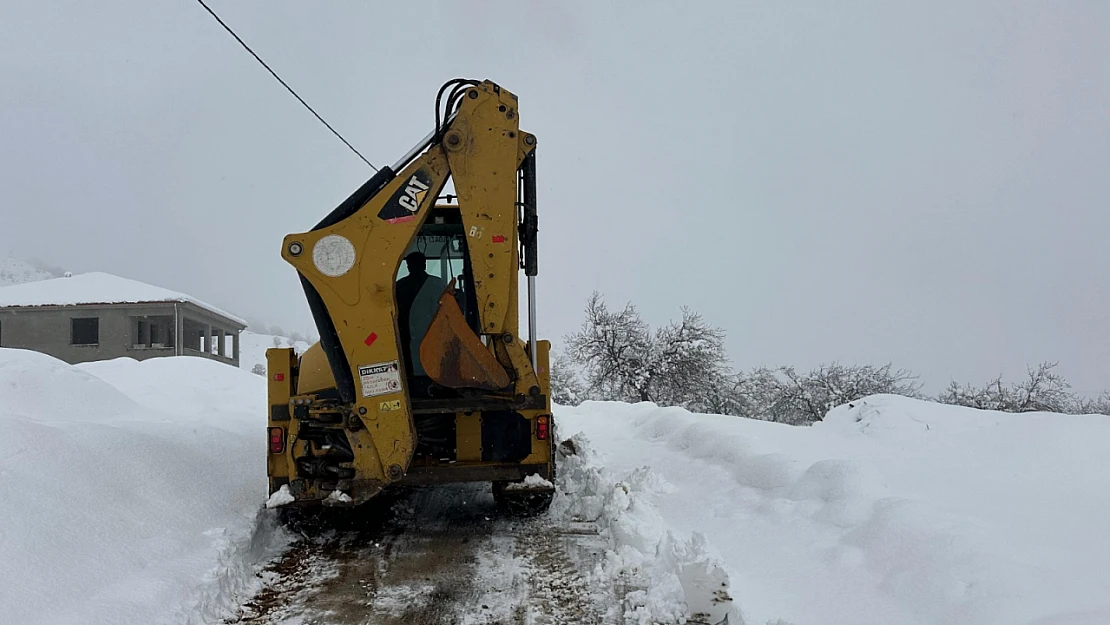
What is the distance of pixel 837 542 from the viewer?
185 inches

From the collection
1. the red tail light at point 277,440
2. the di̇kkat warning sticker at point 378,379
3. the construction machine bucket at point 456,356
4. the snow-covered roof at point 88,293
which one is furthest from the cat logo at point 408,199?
the snow-covered roof at point 88,293

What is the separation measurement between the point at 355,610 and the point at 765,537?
285cm

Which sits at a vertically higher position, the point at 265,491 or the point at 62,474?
the point at 62,474

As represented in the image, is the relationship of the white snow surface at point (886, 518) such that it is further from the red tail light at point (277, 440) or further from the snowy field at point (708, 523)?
the red tail light at point (277, 440)

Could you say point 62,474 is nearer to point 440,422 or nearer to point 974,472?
point 440,422

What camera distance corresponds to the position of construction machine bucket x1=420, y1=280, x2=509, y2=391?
5.44m

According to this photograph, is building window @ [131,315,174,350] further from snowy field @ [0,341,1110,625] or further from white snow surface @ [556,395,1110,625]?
white snow surface @ [556,395,1110,625]

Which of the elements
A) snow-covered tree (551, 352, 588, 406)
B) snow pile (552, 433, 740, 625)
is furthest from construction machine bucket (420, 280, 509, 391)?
snow-covered tree (551, 352, 588, 406)

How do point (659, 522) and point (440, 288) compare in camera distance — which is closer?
point (659, 522)

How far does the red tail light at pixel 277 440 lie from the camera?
19.0ft

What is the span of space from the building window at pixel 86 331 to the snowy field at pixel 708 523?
2943 centimetres

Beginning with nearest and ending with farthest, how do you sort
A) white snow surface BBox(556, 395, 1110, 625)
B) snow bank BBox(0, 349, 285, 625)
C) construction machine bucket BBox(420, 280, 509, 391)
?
1. white snow surface BBox(556, 395, 1110, 625)
2. snow bank BBox(0, 349, 285, 625)
3. construction machine bucket BBox(420, 280, 509, 391)

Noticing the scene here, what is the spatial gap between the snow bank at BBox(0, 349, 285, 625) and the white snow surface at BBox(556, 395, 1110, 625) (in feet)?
9.33

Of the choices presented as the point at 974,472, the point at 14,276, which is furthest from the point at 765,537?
the point at 14,276
